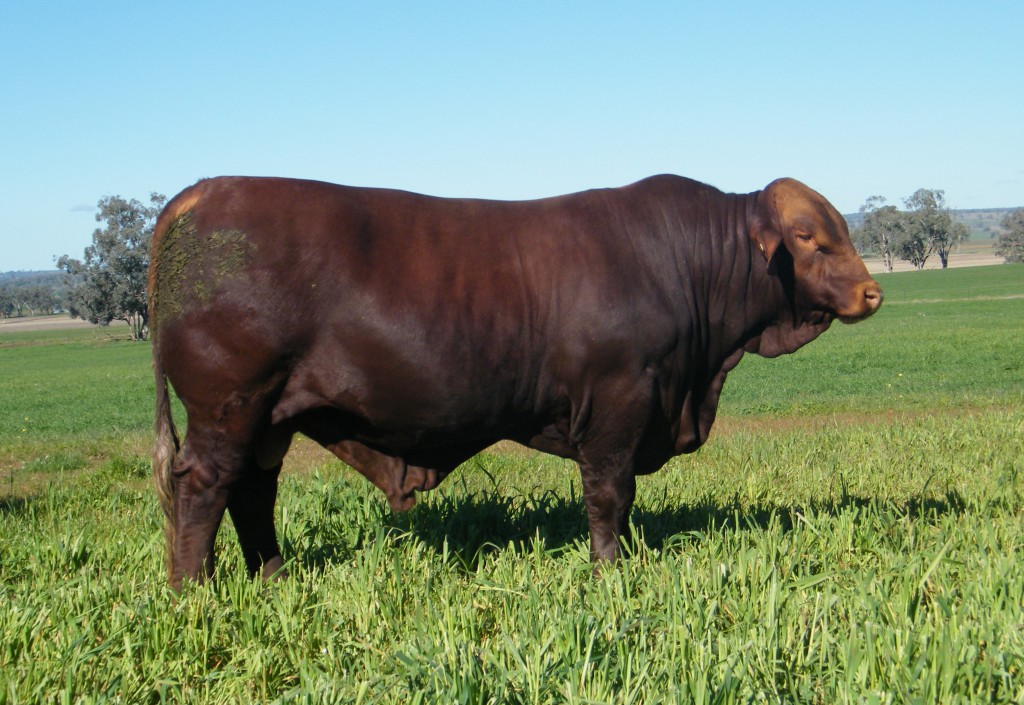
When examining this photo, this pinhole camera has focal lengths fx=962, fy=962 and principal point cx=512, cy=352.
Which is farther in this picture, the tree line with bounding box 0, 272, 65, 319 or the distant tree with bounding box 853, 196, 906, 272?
the tree line with bounding box 0, 272, 65, 319

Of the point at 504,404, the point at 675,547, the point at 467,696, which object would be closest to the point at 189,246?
the point at 504,404

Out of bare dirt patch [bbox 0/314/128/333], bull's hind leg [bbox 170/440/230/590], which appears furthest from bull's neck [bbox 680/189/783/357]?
bare dirt patch [bbox 0/314/128/333]

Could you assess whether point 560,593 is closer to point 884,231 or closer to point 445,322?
point 445,322

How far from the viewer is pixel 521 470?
315 inches

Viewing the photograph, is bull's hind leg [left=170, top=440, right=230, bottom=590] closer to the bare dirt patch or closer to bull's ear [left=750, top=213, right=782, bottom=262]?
bull's ear [left=750, top=213, right=782, bottom=262]

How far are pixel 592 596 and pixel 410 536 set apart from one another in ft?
5.69

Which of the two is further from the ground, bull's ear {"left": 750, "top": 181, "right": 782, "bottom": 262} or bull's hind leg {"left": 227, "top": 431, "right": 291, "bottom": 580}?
bull's ear {"left": 750, "top": 181, "right": 782, "bottom": 262}

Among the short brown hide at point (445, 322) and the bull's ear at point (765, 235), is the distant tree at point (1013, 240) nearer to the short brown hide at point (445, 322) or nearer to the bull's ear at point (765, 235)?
the bull's ear at point (765, 235)

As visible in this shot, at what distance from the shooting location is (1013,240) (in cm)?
11788

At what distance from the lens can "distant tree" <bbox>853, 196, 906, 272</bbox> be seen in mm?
118188

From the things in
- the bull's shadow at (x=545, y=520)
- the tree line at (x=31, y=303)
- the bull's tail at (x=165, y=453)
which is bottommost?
the bull's shadow at (x=545, y=520)

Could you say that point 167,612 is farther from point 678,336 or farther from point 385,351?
point 678,336

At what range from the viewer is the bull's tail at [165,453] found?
15.3 ft

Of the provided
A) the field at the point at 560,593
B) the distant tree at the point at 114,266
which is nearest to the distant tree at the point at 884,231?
the distant tree at the point at 114,266
